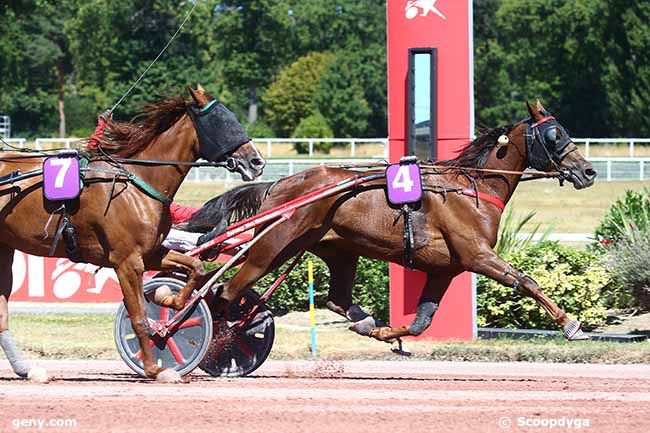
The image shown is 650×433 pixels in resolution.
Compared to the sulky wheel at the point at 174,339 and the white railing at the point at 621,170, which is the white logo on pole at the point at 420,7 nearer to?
the sulky wheel at the point at 174,339

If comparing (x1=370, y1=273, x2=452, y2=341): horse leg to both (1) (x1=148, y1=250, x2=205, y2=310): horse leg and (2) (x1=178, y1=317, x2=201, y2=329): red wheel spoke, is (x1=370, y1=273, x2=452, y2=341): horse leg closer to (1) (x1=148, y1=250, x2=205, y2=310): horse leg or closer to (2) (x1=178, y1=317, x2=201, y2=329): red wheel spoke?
(2) (x1=178, y1=317, x2=201, y2=329): red wheel spoke

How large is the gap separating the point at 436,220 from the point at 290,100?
5229cm

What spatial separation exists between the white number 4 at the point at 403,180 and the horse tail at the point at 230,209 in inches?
45.6

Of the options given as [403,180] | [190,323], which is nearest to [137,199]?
[190,323]

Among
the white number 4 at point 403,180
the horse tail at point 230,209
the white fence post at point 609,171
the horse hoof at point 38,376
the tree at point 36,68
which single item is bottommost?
the horse hoof at point 38,376

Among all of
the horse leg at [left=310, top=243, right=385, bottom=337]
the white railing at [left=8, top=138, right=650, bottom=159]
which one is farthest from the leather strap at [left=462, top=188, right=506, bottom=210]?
the white railing at [left=8, top=138, right=650, bottom=159]

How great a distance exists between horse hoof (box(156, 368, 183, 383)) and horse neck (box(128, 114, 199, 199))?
130cm

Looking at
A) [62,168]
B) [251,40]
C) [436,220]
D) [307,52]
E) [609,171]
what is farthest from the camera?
[307,52]

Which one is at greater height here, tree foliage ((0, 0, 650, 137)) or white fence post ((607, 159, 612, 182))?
tree foliage ((0, 0, 650, 137))

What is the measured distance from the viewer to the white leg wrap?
848 centimetres

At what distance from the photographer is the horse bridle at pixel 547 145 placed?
8.88 m

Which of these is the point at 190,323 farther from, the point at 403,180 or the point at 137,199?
the point at 403,180

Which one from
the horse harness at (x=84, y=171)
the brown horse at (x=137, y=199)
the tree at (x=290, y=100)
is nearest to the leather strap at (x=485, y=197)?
the brown horse at (x=137, y=199)

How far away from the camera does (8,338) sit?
8.49 meters
